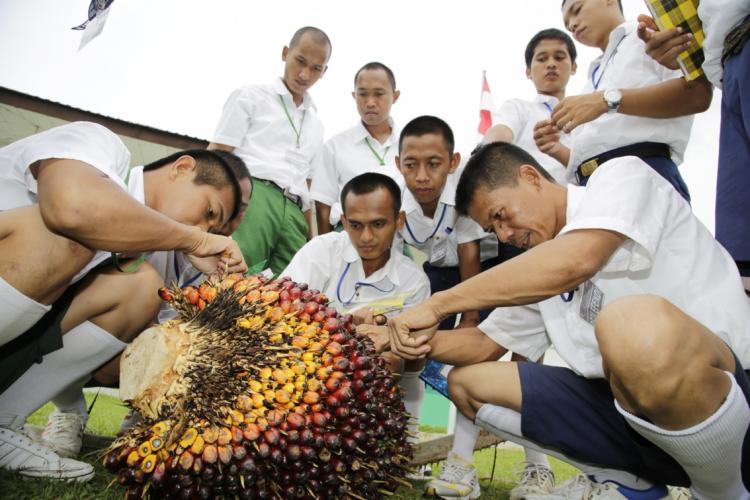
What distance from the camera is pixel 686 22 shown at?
7.60ft

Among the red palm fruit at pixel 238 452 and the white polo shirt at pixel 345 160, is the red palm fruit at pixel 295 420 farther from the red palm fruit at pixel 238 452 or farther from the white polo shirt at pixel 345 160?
the white polo shirt at pixel 345 160

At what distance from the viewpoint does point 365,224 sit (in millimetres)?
3357

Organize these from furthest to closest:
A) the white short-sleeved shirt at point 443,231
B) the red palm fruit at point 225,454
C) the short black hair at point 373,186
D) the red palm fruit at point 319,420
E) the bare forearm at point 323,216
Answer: the bare forearm at point 323,216
the white short-sleeved shirt at point 443,231
the short black hair at point 373,186
the red palm fruit at point 319,420
the red palm fruit at point 225,454

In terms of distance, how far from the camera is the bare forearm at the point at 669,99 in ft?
8.27

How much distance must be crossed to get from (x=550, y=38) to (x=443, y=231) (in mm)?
1903

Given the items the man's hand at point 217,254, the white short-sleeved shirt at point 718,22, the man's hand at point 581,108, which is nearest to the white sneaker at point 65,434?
the man's hand at point 217,254

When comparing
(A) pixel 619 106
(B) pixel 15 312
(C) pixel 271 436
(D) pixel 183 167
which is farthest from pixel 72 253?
(A) pixel 619 106

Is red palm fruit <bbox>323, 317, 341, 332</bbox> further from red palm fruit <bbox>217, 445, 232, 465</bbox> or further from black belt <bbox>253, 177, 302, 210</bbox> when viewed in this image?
black belt <bbox>253, 177, 302, 210</bbox>

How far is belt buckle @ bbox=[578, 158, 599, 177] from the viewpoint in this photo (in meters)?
2.93

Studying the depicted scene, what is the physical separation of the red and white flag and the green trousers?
619cm

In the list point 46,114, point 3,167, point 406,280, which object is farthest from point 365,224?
point 46,114

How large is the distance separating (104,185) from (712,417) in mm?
2137

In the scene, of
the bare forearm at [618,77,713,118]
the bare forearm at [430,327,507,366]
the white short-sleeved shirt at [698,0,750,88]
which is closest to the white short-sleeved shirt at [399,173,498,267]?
the bare forearm at [430,327,507,366]

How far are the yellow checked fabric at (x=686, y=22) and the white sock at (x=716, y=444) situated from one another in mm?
1639
